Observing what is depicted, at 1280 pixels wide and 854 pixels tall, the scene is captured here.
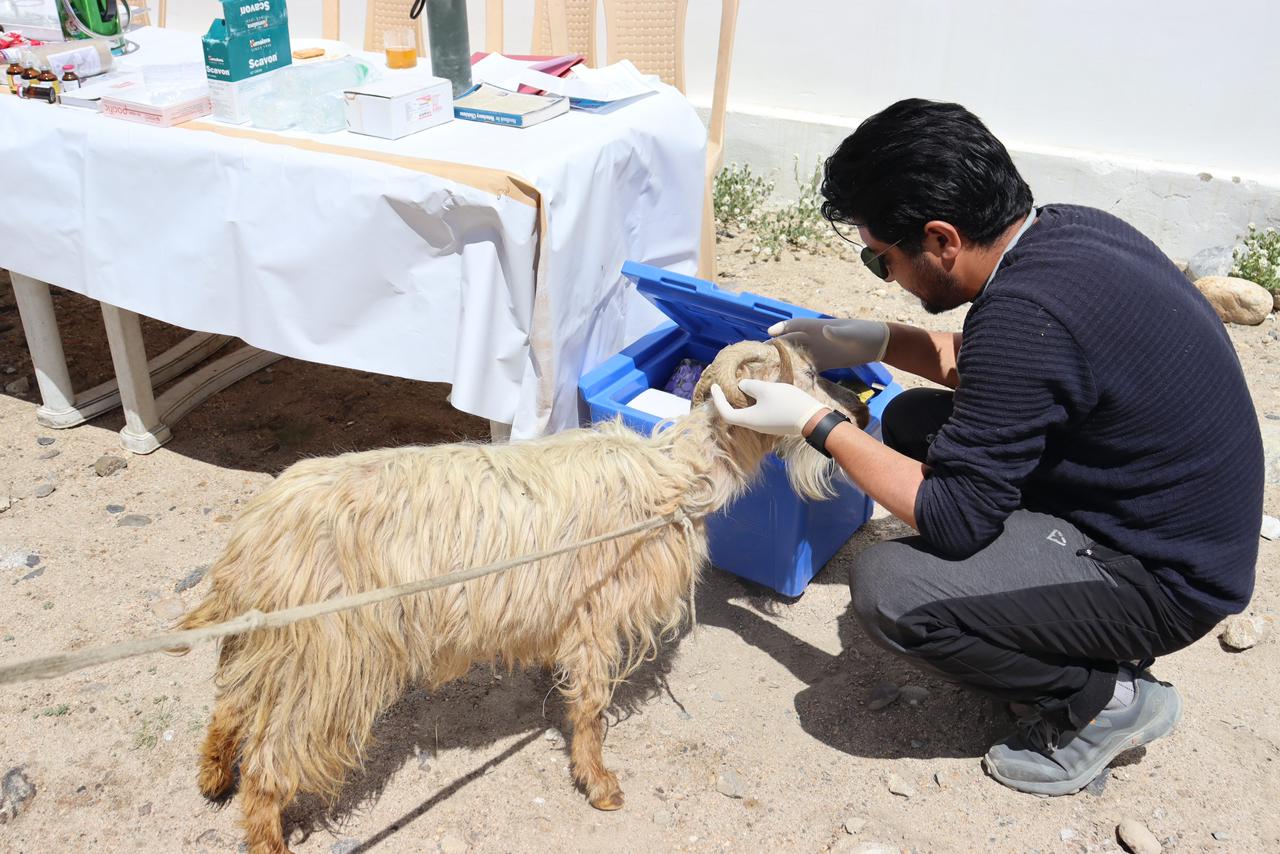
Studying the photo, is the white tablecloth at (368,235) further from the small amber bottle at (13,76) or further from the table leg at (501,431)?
the table leg at (501,431)

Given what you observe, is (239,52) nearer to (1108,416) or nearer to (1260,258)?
(1108,416)

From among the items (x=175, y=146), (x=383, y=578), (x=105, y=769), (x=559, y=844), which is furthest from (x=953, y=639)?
(x=175, y=146)

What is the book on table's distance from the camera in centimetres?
336

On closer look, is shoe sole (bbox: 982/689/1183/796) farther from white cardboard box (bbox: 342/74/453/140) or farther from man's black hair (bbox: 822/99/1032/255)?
white cardboard box (bbox: 342/74/453/140)

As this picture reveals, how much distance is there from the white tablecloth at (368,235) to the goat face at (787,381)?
0.70 m

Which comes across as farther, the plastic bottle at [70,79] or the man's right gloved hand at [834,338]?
the plastic bottle at [70,79]

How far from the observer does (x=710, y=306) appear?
127 inches

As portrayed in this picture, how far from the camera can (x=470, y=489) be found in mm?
2312

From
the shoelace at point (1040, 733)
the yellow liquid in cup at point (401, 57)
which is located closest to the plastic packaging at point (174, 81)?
the yellow liquid in cup at point (401, 57)

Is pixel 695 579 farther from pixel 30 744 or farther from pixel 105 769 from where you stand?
pixel 30 744

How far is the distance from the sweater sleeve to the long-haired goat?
0.47m

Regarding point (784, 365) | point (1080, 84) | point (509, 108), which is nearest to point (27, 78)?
point (509, 108)

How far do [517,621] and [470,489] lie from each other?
0.36 metres

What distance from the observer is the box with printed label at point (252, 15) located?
124 inches
